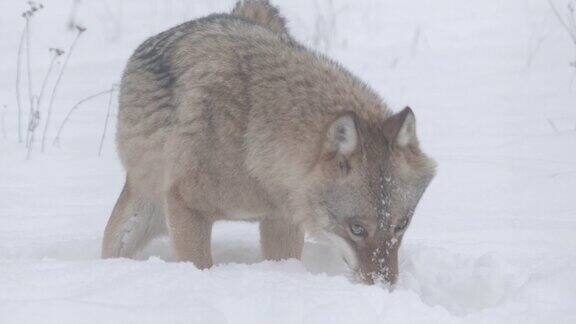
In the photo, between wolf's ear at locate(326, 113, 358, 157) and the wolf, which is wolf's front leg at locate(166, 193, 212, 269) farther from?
wolf's ear at locate(326, 113, 358, 157)

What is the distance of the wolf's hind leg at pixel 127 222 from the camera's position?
16.2 feet

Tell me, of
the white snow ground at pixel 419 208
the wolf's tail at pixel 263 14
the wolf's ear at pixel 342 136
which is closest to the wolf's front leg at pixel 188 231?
the white snow ground at pixel 419 208

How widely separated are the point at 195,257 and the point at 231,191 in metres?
0.43

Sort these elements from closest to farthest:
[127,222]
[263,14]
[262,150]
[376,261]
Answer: [376,261] → [262,150] → [127,222] → [263,14]

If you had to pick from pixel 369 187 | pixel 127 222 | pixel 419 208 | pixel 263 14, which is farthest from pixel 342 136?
pixel 419 208

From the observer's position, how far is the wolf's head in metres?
3.79

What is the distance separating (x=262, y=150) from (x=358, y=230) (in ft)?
2.11

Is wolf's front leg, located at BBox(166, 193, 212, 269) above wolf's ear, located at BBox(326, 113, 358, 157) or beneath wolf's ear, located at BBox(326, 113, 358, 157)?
beneath

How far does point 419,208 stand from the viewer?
575 centimetres

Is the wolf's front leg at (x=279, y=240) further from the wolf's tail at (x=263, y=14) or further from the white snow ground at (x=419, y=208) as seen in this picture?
the wolf's tail at (x=263, y=14)

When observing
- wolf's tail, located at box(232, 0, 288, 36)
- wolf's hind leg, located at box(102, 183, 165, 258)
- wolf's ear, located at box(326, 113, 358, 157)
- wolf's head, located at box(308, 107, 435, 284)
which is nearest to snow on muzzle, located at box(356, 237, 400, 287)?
wolf's head, located at box(308, 107, 435, 284)

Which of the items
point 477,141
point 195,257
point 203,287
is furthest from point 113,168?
point 203,287

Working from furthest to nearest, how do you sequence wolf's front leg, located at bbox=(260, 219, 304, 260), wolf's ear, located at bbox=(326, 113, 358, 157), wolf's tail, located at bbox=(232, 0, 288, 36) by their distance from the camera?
wolf's tail, located at bbox=(232, 0, 288, 36), wolf's front leg, located at bbox=(260, 219, 304, 260), wolf's ear, located at bbox=(326, 113, 358, 157)

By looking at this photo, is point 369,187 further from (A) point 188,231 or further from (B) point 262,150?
(A) point 188,231
